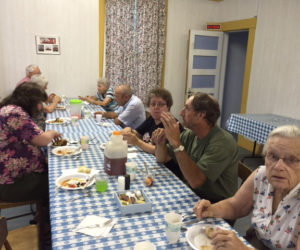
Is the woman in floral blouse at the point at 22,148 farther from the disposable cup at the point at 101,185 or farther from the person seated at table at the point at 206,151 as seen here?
the person seated at table at the point at 206,151

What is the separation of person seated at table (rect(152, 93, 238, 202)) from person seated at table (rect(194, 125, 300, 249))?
0.98ft

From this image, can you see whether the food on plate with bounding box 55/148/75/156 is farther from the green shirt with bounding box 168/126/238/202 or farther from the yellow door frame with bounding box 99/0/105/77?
the yellow door frame with bounding box 99/0/105/77

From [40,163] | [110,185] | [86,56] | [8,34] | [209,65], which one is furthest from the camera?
[209,65]

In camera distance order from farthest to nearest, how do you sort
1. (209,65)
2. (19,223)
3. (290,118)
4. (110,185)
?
1. (209,65)
2. (290,118)
3. (19,223)
4. (110,185)

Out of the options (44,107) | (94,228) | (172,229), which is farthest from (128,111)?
(172,229)

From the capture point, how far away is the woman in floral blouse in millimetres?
1924

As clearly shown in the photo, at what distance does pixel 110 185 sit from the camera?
161cm

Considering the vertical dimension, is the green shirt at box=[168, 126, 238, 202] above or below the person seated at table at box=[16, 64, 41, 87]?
below

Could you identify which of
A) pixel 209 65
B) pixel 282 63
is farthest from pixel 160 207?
pixel 209 65

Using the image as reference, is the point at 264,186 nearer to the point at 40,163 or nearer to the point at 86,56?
the point at 40,163

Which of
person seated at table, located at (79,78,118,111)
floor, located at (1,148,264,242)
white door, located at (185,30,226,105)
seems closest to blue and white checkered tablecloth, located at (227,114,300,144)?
floor, located at (1,148,264,242)

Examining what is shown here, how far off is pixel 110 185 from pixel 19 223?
138cm

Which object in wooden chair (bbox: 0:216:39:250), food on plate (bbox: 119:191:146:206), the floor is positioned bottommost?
the floor

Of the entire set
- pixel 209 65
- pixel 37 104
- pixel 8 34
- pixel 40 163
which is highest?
pixel 8 34
